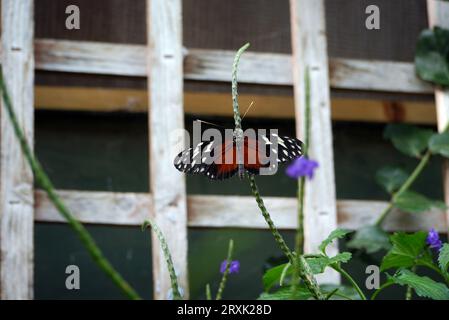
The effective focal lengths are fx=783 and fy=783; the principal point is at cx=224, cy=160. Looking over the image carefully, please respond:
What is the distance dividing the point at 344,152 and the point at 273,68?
91 centimetres

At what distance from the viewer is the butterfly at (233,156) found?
0.90 metres

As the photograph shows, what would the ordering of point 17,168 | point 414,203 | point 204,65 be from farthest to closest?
point 414,203 < point 204,65 < point 17,168

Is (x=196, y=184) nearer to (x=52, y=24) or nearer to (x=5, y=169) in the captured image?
(x=52, y=24)

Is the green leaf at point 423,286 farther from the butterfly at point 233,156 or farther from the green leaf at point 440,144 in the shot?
the green leaf at point 440,144

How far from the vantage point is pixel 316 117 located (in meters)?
2.46

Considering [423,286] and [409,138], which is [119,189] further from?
[423,286]

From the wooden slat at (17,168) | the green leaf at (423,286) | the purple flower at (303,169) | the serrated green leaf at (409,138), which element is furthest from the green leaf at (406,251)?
the serrated green leaf at (409,138)

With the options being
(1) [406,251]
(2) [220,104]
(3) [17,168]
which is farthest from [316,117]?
(1) [406,251]

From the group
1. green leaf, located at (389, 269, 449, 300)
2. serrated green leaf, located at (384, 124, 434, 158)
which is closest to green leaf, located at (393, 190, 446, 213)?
serrated green leaf, located at (384, 124, 434, 158)

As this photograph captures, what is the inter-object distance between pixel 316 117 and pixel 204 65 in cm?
39

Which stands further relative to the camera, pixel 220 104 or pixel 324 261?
pixel 220 104

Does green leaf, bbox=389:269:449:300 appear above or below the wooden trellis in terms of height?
below

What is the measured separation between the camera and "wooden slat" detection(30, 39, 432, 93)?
2365mm

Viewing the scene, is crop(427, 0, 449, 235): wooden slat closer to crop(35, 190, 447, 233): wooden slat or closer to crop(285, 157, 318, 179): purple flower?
crop(35, 190, 447, 233): wooden slat
